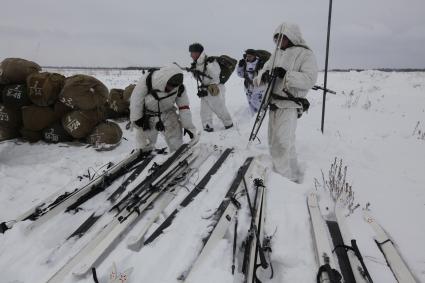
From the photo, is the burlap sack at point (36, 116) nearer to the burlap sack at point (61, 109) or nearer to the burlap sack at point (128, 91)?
the burlap sack at point (61, 109)

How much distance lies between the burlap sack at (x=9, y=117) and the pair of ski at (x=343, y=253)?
5.44m

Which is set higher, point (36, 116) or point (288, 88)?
point (288, 88)

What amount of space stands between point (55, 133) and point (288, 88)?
14.1 feet

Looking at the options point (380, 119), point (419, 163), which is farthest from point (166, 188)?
point (380, 119)

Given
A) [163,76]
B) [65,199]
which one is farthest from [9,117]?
[65,199]

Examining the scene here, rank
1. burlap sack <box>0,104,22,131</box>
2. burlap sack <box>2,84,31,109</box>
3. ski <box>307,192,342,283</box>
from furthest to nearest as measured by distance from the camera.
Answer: burlap sack <box>0,104,22,131</box> → burlap sack <box>2,84,31,109</box> → ski <box>307,192,342,283</box>

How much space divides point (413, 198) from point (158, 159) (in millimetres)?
3205

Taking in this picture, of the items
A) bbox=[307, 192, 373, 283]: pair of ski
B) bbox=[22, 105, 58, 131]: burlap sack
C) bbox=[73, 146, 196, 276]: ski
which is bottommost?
bbox=[307, 192, 373, 283]: pair of ski

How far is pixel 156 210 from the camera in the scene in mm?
3355

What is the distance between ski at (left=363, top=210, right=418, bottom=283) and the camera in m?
2.54

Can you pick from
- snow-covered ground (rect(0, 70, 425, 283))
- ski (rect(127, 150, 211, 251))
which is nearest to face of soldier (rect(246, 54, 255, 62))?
snow-covered ground (rect(0, 70, 425, 283))

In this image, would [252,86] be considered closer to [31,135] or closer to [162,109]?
[162,109]

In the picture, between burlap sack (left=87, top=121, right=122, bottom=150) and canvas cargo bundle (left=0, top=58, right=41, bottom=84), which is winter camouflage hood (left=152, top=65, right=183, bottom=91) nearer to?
burlap sack (left=87, top=121, right=122, bottom=150)

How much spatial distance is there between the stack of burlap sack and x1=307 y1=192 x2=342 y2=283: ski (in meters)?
4.05
